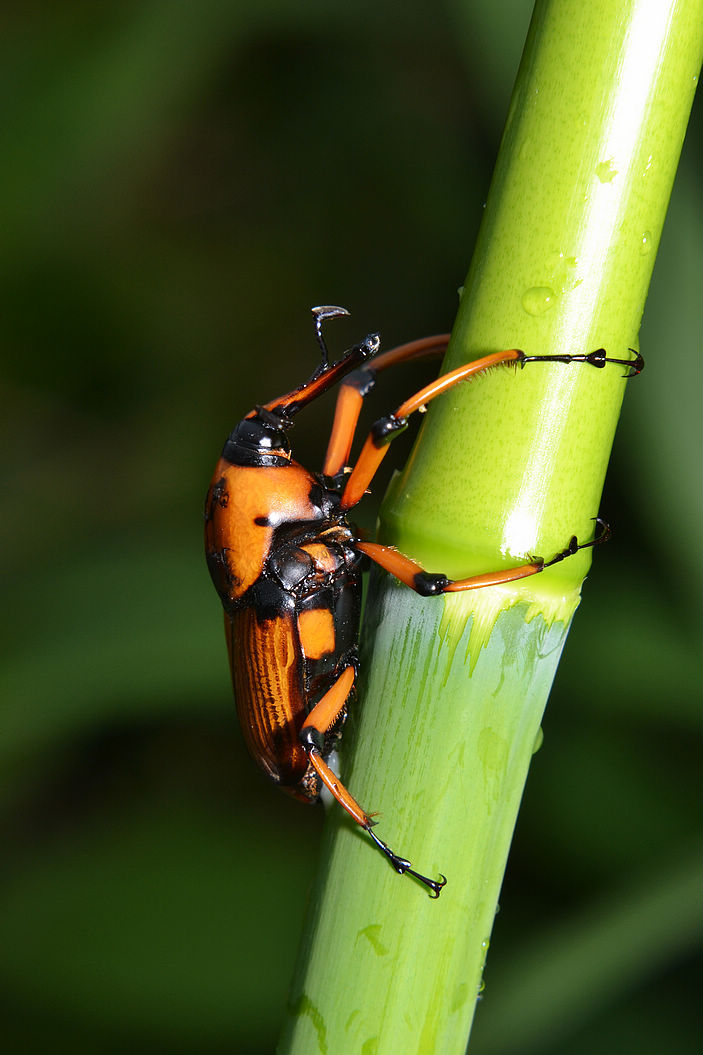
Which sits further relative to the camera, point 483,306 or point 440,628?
point 440,628

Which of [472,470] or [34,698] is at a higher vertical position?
[472,470]

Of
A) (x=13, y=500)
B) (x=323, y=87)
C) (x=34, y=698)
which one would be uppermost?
(x=323, y=87)

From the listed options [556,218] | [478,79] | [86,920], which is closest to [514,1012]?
[86,920]

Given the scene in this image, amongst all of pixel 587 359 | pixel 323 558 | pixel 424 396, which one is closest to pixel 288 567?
pixel 323 558

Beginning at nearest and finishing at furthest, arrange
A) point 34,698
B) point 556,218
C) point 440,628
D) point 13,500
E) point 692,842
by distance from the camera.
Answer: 1. point 556,218
2. point 440,628
3. point 692,842
4. point 34,698
5. point 13,500

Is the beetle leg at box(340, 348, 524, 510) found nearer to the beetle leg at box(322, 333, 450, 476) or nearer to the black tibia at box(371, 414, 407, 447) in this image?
the black tibia at box(371, 414, 407, 447)

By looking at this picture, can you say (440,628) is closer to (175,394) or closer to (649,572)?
(649,572)
